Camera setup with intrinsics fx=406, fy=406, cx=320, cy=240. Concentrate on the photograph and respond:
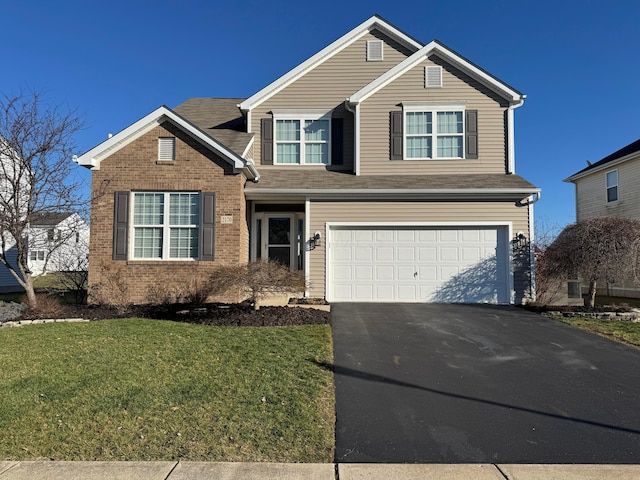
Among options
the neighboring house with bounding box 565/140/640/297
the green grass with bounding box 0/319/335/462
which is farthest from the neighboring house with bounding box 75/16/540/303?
the neighboring house with bounding box 565/140/640/297

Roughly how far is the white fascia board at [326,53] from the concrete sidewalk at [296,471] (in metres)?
11.4

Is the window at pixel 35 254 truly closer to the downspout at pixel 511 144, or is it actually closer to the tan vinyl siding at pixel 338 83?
the tan vinyl siding at pixel 338 83

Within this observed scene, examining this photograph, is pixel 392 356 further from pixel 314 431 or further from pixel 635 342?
pixel 635 342

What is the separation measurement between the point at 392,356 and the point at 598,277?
6.69 metres

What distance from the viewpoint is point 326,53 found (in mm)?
13234

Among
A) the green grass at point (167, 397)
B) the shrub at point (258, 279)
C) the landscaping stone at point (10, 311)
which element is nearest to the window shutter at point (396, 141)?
the shrub at point (258, 279)

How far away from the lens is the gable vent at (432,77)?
1246 cm

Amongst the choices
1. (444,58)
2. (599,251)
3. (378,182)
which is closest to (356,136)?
(378,182)

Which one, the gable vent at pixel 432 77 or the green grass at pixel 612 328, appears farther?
the gable vent at pixel 432 77

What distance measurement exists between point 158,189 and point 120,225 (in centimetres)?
135

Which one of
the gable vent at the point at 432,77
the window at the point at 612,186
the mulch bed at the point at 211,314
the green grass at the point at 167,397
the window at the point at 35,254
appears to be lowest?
the green grass at the point at 167,397

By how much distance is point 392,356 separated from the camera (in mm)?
6391

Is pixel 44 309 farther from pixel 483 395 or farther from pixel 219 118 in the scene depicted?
pixel 483 395

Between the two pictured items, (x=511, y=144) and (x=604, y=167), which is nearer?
(x=511, y=144)
